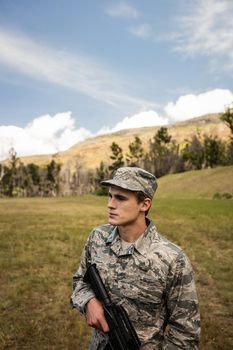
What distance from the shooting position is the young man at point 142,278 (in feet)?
11.4

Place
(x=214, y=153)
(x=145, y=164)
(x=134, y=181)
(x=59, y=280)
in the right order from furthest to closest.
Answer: (x=145, y=164) → (x=214, y=153) → (x=59, y=280) → (x=134, y=181)

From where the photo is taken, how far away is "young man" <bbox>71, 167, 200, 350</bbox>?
349cm

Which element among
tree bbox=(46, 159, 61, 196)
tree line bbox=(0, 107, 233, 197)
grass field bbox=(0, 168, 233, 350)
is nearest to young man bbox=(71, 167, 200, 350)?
grass field bbox=(0, 168, 233, 350)

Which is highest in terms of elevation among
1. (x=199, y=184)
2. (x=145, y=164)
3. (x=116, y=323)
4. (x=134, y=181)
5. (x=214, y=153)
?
(x=214, y=153)

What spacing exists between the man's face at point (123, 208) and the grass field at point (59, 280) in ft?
17.8

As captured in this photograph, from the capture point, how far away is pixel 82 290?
12.6 feet

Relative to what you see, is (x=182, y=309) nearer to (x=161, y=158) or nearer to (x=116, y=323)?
(x=116, y=323)

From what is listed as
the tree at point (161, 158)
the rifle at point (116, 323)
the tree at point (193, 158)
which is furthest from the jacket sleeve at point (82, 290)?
the tree at point (161, 158)

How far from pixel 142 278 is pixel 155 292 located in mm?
177

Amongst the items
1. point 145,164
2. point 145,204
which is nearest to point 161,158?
point 145,164

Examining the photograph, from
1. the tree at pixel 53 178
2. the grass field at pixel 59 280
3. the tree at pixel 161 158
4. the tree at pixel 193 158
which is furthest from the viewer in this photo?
the tree at pixel 53 178

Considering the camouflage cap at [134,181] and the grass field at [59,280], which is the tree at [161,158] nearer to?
the grass field at [59,280]

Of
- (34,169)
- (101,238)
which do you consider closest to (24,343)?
(101,238)

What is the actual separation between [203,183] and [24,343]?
6057 cm
